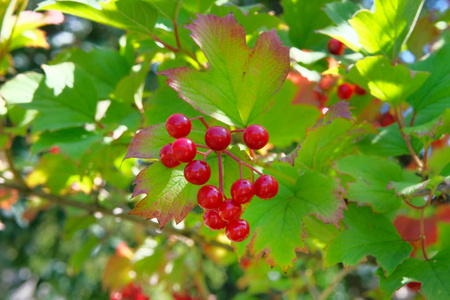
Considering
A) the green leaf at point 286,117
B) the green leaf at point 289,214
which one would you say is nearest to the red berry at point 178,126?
the green leaf at point 289,214

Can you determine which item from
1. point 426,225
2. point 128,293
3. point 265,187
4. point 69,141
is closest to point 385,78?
point 265,187

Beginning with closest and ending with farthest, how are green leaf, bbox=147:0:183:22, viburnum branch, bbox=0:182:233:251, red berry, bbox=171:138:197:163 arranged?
red berry, bbox=171:138:197:163 → green leaf, bbox=147:0:183:22 → viburnum branch, bbox=0:182:233:251

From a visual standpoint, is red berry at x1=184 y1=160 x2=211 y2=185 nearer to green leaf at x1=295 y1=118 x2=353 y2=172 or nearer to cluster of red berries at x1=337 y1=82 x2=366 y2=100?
green leaf at x1=295 y1=118 x2=353 y2=172

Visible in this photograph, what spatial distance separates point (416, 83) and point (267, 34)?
29 centimetres

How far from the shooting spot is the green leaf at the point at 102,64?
100 centimetres

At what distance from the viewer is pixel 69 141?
2.80ft

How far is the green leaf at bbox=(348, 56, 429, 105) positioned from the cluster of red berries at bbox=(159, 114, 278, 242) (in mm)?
249

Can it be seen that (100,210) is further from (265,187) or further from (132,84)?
(265,187)

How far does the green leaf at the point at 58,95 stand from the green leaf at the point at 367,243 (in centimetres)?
56

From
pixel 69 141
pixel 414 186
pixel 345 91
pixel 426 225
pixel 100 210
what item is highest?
pixel 414 186

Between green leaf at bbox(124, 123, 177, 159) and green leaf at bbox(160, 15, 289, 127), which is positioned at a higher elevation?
green leaf at bbox(160, 15, 289, 127)

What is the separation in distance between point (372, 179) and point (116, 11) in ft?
1.76

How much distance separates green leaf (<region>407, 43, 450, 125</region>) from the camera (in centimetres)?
78

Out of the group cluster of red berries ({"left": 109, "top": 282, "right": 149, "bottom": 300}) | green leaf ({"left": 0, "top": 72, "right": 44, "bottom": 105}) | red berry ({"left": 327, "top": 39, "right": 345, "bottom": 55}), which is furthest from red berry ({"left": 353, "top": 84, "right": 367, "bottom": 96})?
cluster of red berries ({"left": 109, "top": 282, "right": 149, "bottom": 300})
